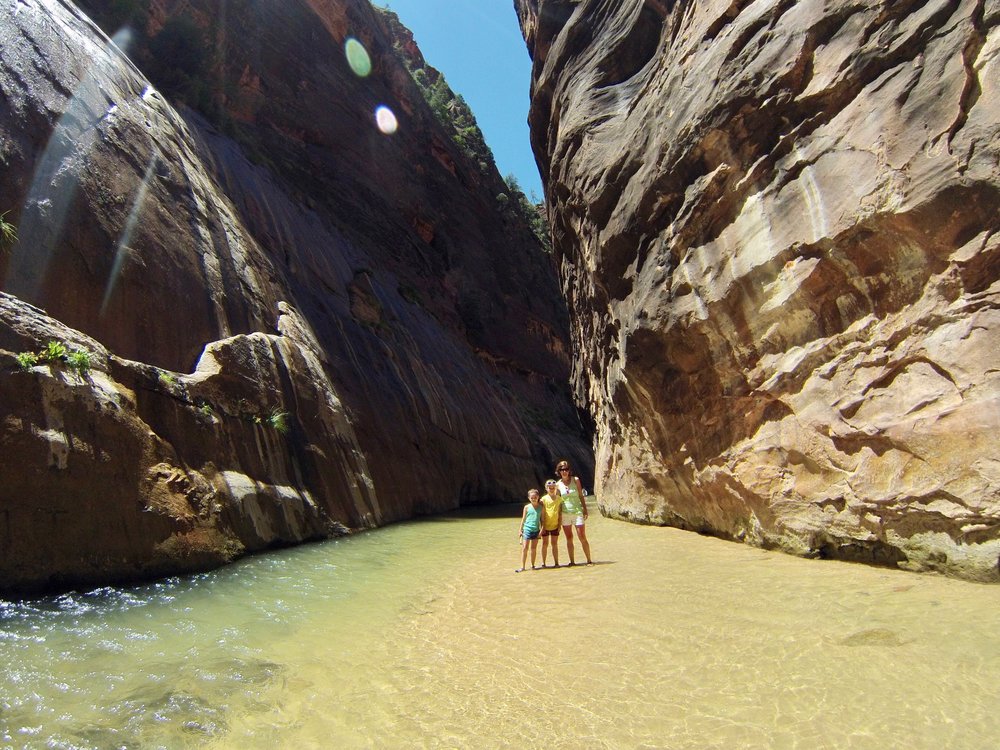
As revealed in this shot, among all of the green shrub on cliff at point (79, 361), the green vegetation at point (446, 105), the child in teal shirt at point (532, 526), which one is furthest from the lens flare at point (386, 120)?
the child in teal shirt at point (532, 526)

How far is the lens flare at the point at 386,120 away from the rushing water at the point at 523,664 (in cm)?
3603

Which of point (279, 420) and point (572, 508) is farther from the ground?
point (279, 420)

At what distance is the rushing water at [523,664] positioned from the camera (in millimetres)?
3121

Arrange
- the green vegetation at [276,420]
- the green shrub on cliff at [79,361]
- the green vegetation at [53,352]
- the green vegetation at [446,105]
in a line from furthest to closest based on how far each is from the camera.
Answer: the green vegetation at [446,105] → the green vegetation at [276,420] → the green shrub on cliff at [79,361] → the green vegetation at [53,352]

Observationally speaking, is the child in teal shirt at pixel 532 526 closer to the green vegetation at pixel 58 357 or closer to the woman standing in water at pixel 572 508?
the woman standing in water at pixel 572 508

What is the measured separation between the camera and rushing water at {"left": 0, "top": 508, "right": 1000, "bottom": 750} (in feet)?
10.2

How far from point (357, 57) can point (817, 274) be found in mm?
38620

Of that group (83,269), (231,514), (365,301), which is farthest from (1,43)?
(365,301)

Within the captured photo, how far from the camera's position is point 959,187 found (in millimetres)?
5738

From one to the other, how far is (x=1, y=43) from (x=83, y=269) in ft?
12.6

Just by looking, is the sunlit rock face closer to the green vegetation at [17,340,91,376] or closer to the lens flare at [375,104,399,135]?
the green vegetation at [17,340,91,376]

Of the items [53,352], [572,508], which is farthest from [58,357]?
[572,508]

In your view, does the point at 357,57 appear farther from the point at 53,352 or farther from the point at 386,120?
the point at 53,352

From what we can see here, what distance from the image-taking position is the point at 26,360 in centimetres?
645
